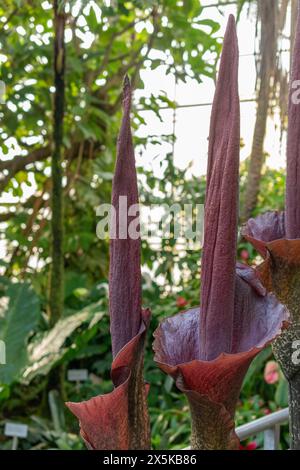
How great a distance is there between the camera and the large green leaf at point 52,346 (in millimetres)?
1950

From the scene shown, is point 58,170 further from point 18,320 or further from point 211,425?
point 211,425

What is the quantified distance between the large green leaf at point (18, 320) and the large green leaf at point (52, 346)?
4cm

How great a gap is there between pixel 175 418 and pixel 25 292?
67 cm

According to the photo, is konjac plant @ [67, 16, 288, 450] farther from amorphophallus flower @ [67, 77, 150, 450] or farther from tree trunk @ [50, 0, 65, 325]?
tree trunk @ [50, 0, 65, 325]

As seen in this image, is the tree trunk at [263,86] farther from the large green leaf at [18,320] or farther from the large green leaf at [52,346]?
the large green leaf at [18,320]

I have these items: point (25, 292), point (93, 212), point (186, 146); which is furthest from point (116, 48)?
point (186, 146)

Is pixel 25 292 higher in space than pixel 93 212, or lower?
lower

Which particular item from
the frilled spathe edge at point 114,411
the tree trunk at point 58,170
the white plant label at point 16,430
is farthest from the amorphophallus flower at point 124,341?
the tree trunk at point 58,170

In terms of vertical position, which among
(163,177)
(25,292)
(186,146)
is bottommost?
(25,292)

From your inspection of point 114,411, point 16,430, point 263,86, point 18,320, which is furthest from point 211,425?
point 18,320

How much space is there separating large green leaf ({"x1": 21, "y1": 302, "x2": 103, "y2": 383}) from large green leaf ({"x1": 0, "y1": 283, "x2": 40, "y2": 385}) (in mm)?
42

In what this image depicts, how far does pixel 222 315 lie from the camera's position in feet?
0.73
